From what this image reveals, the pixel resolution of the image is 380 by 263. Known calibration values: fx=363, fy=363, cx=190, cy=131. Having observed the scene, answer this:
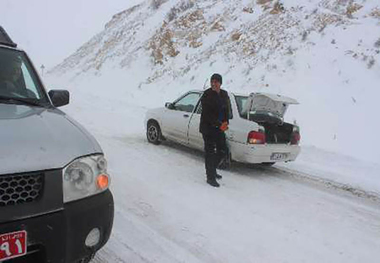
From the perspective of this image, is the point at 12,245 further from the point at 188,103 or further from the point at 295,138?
the point at 188,103

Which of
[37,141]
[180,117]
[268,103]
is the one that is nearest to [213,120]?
[268,103]

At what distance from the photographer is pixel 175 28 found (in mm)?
22422

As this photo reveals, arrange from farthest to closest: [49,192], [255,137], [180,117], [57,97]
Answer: [180,117], [255,137], [57,97], [49,192]

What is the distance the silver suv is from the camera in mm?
2119

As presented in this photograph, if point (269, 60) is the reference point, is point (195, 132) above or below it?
below

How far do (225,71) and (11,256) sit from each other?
1485cm

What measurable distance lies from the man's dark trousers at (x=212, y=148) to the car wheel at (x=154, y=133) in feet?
8.64

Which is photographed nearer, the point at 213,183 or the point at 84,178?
the point at 84,178

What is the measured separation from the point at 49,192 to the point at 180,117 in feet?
18.8

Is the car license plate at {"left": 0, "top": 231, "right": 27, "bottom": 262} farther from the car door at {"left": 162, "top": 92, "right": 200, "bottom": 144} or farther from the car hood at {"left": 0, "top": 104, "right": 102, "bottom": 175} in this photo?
the car door at {"left": 162, "top": 92, "right": 200, "bottom": 144}

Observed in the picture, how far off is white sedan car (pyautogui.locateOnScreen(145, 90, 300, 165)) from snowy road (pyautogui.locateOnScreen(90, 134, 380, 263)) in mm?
463

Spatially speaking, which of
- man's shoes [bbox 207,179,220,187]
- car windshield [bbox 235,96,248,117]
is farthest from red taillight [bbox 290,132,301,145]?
man's shoes [bbox 207,179,220,187]

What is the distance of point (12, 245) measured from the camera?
2098mm

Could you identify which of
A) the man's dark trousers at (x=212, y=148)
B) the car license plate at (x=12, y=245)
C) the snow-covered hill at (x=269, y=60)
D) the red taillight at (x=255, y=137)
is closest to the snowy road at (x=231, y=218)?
the man's dark trousers at (x=212, y=148)
